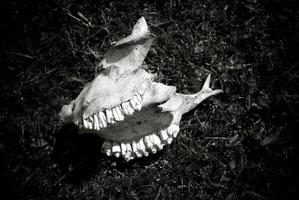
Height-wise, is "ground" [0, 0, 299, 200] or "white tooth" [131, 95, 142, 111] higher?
→ "white tooth" [131, 95, 142, 111]

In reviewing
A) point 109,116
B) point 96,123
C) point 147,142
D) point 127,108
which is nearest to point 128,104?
point 127,108

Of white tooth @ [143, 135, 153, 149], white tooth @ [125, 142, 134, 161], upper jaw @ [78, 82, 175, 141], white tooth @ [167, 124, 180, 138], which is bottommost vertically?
white tooth @ [125, 142, 134, 161]

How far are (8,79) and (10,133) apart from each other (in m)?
0.55

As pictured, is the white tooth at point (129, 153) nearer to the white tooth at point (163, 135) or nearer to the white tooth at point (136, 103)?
the white tooth at point (163, 135)

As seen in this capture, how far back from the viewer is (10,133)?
3.34 metres

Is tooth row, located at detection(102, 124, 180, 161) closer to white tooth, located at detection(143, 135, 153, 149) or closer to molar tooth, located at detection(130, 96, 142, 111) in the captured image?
white tooth, located at detection(143, 135, 153, 149)

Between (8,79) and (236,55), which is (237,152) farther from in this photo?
(8,79)

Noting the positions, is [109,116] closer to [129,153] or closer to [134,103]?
[134,103]

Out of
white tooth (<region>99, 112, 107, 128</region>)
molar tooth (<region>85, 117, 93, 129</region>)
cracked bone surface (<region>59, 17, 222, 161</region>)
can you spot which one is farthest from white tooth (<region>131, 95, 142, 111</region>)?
molar tooth (<region>85, 117, 93, 129</region>)

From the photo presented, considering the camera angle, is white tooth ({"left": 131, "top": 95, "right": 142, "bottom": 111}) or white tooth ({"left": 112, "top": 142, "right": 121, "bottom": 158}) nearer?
white tooth ({"left": 131, "top": 95, "right": 142, "bottom": 111})

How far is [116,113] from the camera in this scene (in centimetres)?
250

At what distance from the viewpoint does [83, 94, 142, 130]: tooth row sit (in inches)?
98.3

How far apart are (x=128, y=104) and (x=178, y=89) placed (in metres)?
1.08

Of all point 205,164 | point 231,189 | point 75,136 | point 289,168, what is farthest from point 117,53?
point 289,168
